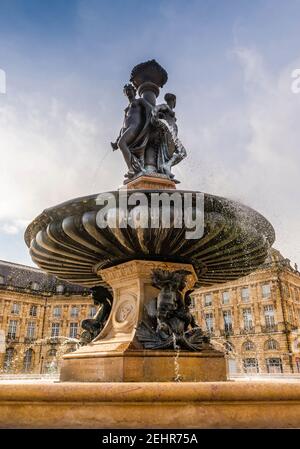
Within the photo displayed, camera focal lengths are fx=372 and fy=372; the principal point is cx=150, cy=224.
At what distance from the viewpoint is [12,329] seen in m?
51.3

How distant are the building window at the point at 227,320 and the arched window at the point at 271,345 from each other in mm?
4759

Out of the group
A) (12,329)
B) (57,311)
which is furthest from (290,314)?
(12,329)

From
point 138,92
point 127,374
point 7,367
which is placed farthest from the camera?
point 7,367

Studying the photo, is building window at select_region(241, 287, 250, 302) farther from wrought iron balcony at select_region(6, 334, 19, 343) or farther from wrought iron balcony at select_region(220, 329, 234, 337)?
wrought iron balcony at select_region(6, 334, 19, 343)

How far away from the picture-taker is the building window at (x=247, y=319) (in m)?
45.3

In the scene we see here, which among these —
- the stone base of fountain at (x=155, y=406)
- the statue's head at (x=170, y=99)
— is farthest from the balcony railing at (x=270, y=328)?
the stone base of fountain at (x=155, y=406)

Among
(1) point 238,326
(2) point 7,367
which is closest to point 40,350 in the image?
(2) point 7,367

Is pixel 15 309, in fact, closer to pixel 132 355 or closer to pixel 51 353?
pixel 51 353

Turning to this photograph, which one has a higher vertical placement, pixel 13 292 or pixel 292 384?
pixel 13 292

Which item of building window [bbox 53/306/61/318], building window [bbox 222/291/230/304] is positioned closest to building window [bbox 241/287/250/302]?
building window [bbox 222/291/230/304]

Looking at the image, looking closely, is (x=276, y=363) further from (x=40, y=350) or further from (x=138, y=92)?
(x=138, y=92)
